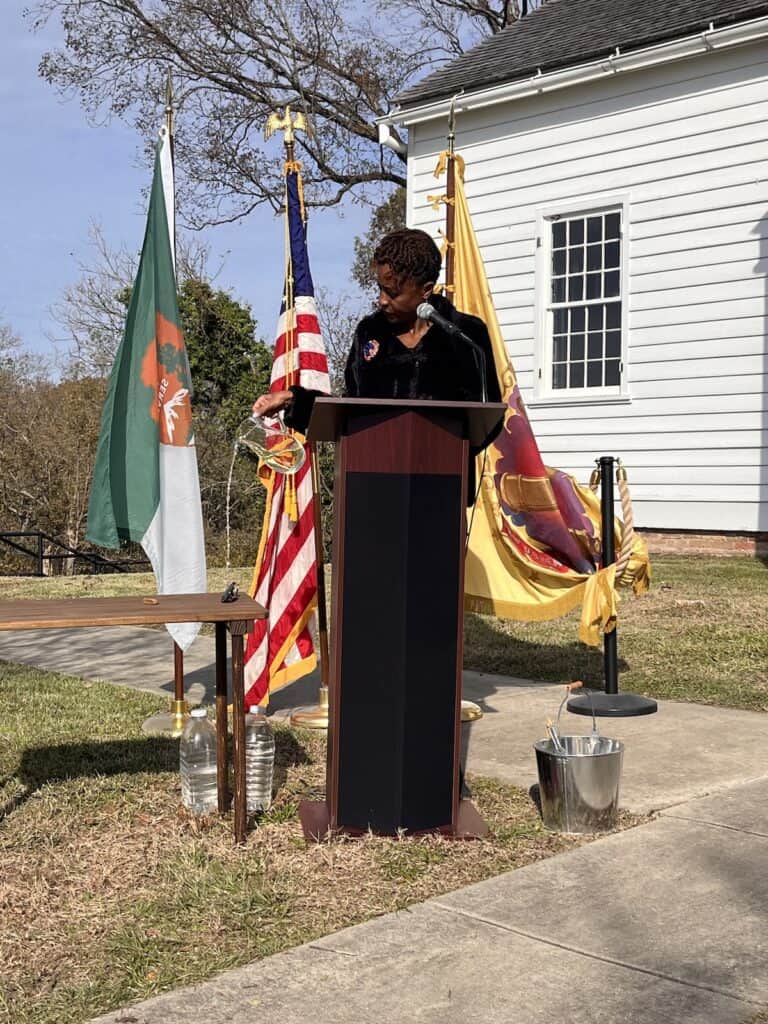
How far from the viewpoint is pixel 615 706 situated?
6.71 metres

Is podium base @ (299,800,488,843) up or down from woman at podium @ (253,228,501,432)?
down

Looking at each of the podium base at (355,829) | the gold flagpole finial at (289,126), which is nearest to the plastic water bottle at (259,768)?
the podium base at (355,829)

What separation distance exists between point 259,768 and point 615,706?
8.66ft

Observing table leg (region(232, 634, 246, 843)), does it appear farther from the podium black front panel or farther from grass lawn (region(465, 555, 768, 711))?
grass lawn (region(465, 555, 768, 711))

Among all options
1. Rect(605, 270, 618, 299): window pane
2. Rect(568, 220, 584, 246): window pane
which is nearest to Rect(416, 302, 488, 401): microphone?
Rect(605, 270, 618, 299): window pane

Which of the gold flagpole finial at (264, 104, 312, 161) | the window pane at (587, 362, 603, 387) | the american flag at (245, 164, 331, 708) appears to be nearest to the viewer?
the american flag at (245, 164, 331, 708)

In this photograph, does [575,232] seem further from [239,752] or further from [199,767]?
[239,752]

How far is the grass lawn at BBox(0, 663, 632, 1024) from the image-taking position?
10.7 ft

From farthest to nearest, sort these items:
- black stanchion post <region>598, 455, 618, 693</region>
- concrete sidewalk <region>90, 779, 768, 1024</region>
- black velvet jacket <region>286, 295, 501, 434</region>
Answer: black stanchion post <region>598, 455, 618, 693</region> < black velvet jacket <region>286, 295, 501, 434</region> < concrete sidewalk <region>90, 779, 768, 1024</region>

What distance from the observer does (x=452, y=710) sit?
4.35 meters

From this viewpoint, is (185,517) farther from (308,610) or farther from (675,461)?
(675,461)

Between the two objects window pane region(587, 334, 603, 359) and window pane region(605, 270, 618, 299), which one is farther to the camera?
window pane region(587, 334, 603, 359)

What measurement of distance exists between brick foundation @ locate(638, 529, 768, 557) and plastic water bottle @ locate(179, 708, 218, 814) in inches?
363

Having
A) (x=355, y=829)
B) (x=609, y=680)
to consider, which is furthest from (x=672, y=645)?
(x=355, y=829)
